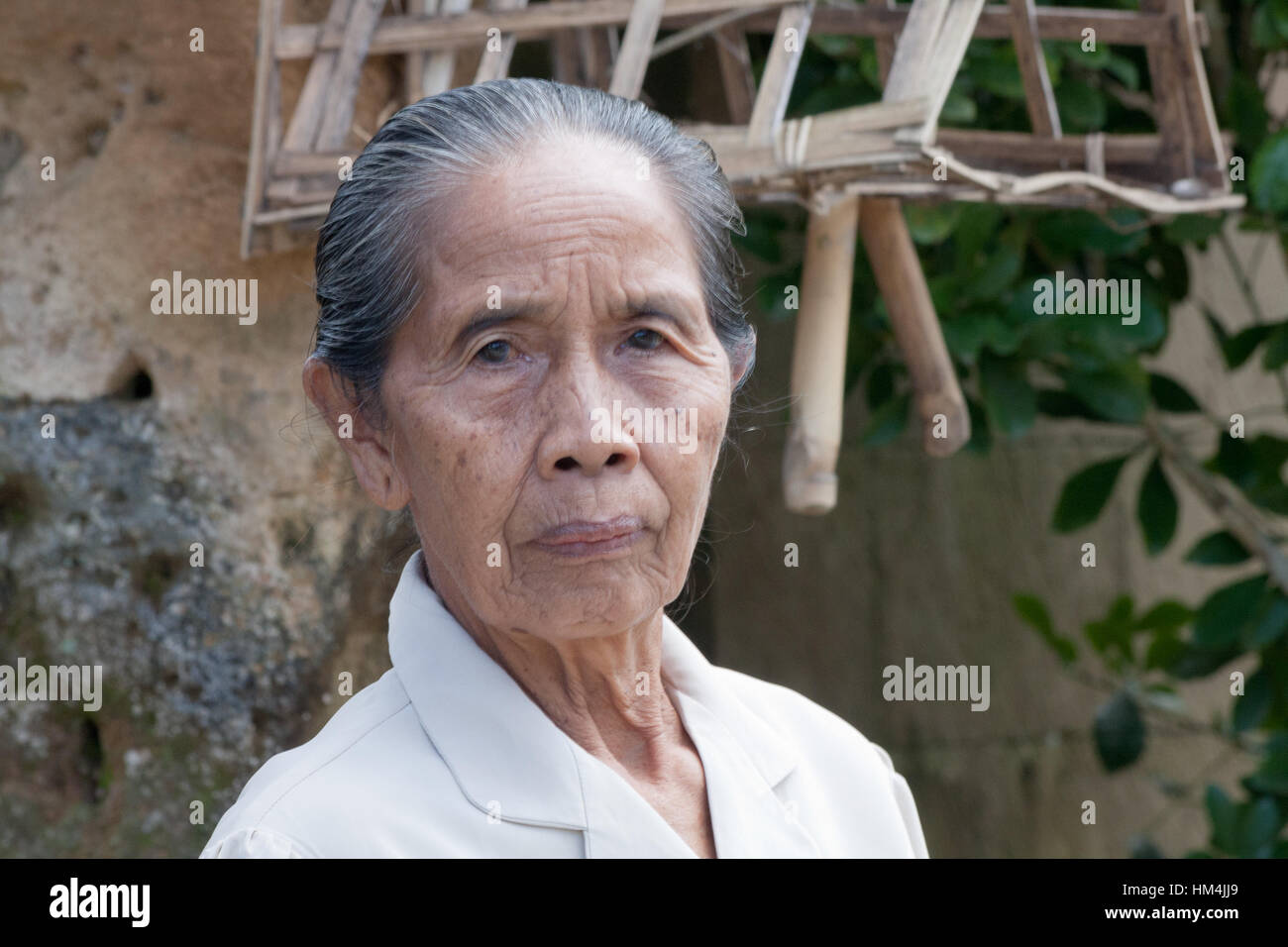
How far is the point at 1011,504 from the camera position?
424cm

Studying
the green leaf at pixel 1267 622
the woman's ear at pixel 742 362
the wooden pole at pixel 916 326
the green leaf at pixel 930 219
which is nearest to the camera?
the woman's ear at pixel 742 362

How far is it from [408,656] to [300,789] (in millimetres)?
196

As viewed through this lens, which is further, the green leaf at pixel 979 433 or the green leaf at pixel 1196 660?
the green leaf at pixel 1196 660

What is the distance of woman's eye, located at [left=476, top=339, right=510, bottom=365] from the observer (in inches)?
49.8

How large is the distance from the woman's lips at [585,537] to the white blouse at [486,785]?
0.14 meters

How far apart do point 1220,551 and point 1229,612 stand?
0.16 metres

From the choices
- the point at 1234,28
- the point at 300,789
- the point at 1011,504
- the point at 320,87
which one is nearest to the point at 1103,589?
the point at 1011,504

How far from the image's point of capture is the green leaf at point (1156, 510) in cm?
341

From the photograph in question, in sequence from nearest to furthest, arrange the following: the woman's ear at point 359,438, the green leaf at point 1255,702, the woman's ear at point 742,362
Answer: the woman's ear at point 359,438, the woman's ear at point 742,362, the green leaf at point 1255,702

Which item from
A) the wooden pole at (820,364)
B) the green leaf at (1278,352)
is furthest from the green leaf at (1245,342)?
the wooden pole at (820,364)

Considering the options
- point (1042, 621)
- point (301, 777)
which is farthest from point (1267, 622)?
point (301, 777)

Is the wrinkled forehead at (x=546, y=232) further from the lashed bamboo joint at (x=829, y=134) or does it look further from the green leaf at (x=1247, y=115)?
the green leaf at (x=1247, y=115)

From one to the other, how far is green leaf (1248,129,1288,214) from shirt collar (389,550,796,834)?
2.07 meters

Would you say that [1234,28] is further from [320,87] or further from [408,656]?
[408,656]
